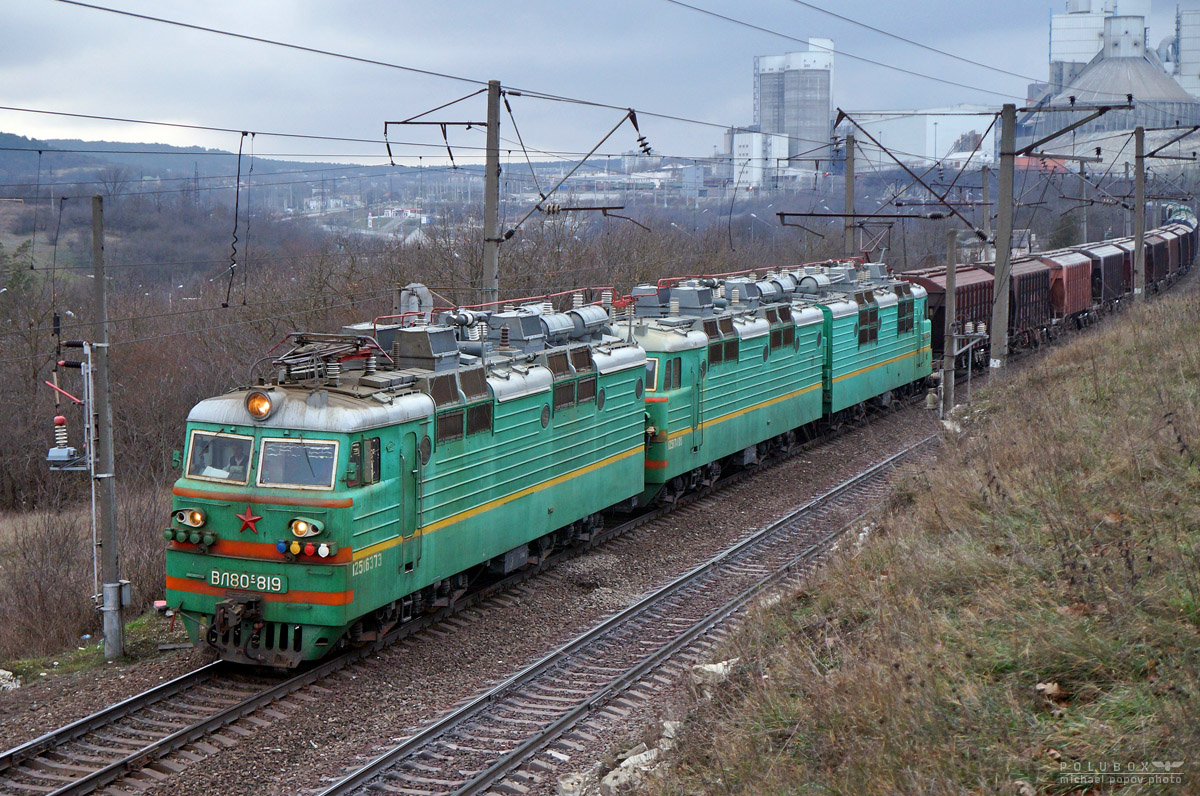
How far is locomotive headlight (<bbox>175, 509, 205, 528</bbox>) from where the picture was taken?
11.7 metres

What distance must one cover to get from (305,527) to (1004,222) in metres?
14.5

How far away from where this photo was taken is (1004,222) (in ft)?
67.8

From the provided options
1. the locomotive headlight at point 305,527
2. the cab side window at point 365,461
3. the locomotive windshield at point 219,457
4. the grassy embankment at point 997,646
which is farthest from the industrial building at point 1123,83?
the locomotive headlight at point 305,527

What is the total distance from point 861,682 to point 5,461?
30.5 m

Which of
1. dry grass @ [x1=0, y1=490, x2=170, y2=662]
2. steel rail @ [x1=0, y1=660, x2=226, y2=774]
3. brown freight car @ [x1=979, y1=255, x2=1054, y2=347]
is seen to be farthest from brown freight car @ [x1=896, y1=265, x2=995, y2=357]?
steel rail @ [x1=0, y1=660, x2=226, y2=774]

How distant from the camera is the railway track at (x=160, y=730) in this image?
978cm

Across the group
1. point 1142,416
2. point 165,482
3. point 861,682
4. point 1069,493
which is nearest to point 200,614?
point 861,682

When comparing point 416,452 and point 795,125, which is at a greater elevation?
point 795,125

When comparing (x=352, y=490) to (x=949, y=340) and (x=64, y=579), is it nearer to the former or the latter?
(x=64, y=579)

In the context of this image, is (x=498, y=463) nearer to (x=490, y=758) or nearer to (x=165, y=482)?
(x=490, y=758)

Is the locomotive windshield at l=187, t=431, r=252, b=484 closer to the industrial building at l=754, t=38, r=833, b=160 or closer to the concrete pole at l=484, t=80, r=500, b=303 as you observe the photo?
the concrete pole at l=484, t=80, r=500, b=303

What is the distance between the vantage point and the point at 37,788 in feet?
31.2

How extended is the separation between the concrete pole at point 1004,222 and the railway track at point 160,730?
1374 cm

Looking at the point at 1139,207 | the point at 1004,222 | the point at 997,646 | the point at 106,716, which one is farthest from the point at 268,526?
the point at 1139,207
